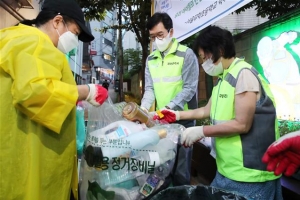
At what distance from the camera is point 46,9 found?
148cm

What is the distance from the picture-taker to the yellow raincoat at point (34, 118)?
1.12 metres

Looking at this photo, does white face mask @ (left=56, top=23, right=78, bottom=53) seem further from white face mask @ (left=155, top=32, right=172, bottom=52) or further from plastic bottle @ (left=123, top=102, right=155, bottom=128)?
white face mask @ (left=155, top=32, right=172, bottom=52)

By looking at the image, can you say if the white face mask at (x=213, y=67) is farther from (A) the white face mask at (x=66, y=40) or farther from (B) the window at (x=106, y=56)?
(B) the window at (x=106, y=56)

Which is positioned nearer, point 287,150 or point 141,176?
point 287,150

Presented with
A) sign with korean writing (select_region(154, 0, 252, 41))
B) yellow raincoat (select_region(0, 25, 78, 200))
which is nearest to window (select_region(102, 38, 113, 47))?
sign with korean writing (select_region(154, 0, 252, 41))

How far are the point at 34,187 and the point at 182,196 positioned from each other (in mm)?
665

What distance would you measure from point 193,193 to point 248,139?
401mm

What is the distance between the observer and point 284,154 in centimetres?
118

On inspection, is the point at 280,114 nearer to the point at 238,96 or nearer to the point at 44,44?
the point at 238,96

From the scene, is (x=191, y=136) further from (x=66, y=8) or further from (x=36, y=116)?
(x=66, y=8)

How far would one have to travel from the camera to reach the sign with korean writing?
2.18 metres

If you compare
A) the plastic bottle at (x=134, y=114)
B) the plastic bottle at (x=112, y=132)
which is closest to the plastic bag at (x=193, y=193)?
the plastic bottle at (x=112, y=132)

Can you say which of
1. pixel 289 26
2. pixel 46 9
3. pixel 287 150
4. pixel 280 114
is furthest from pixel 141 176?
pixel 289 26

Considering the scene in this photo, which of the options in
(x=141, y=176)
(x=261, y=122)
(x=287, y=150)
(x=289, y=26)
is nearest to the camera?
(x=287, y=150)
